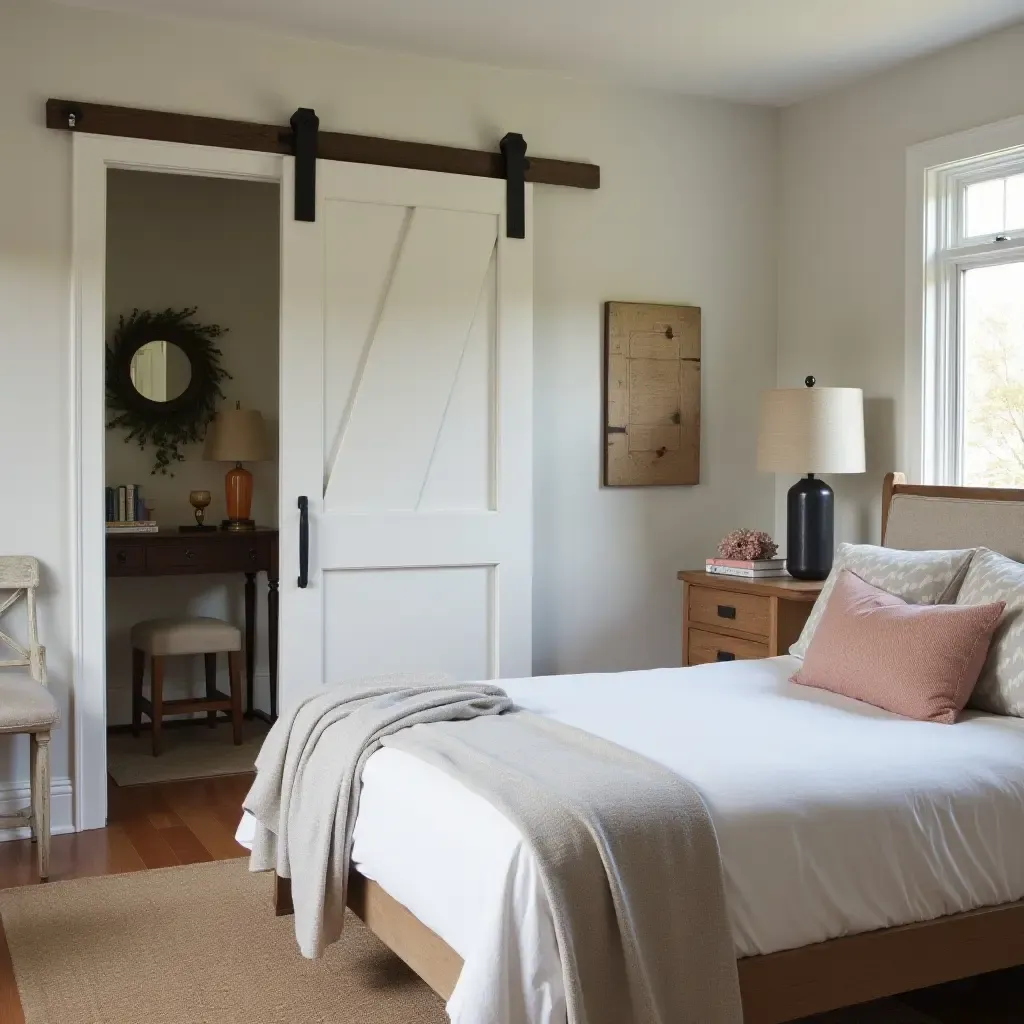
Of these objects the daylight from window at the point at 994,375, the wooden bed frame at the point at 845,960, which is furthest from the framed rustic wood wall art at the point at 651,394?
the wooden bed frame at the point at 845,960

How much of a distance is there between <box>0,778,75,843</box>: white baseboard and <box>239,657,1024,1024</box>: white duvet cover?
1818 millimetres

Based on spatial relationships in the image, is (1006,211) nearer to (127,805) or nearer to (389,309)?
(389,309)

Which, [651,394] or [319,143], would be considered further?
[651,394]

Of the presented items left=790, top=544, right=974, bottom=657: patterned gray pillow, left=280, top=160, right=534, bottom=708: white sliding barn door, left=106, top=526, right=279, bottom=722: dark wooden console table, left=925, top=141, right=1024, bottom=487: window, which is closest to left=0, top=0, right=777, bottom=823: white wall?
left=280, top=160, right=534, bottom=708: white sliding barn door

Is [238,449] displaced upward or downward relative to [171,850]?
upward

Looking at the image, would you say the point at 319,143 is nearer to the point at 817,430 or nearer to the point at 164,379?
the point at 164,379

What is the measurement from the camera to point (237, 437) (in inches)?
228

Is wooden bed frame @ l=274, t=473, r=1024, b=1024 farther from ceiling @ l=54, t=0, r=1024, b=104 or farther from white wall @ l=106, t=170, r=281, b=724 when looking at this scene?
white wall @ l=106, t=170, r=281, b=724

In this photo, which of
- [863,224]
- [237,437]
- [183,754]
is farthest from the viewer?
[237,437]

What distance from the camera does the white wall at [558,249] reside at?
402 centimetres

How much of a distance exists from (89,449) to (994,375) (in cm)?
310

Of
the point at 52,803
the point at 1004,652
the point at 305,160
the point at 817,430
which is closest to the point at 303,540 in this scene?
the point at 52,803

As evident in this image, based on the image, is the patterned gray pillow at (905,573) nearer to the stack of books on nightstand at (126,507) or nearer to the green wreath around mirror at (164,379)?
the stack of books on nightstand at (126,507)

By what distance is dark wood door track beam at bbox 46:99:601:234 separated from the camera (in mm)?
4047
